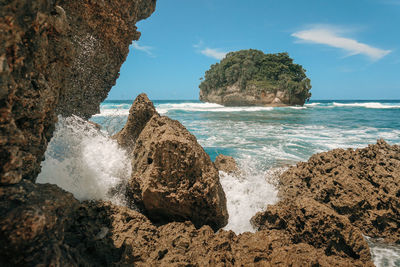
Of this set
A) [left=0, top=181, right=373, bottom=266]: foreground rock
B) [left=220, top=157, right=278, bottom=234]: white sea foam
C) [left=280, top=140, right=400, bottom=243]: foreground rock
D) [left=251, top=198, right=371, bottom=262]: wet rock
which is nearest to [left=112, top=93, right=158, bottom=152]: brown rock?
[left=0, top=181, right=373, bottom=266]: foreground rock

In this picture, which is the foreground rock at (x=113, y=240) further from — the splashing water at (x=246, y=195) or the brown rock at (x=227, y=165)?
the brown rock at (x=227, y=165)

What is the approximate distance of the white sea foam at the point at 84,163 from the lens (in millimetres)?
2850

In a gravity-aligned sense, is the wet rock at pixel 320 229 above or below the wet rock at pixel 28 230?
below

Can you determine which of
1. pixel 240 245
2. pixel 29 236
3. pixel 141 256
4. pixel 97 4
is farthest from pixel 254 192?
pixel 97 4

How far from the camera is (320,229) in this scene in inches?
103

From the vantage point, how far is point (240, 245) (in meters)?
2.39

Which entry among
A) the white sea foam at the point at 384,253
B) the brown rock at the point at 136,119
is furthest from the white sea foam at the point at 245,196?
the brown rock at the point at 136,119

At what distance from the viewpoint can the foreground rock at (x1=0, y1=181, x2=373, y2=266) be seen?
132cm

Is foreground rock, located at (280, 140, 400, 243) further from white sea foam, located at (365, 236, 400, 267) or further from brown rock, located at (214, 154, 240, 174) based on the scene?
brown rock, located at (214, 154, 240, 174)

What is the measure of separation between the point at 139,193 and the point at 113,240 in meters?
0.72

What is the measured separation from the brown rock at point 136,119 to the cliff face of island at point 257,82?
38384mm

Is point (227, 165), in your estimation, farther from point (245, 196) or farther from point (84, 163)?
point (84, 163)

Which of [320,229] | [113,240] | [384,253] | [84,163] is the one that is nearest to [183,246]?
[113,240]

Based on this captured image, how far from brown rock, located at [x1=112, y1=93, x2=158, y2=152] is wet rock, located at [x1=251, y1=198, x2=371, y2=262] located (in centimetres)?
244
